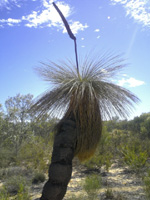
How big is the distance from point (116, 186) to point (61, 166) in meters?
4.33

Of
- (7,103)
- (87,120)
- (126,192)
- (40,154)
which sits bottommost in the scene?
(126,192)

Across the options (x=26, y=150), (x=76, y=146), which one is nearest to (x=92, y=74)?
(x=76, y=146)

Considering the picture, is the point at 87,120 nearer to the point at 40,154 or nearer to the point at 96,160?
the point at 96,160

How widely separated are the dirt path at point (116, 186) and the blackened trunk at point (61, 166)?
2.70m

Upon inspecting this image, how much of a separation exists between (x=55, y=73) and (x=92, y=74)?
716 millimetres

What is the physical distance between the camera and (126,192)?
550cm

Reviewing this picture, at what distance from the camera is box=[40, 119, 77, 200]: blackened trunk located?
8.56 ft

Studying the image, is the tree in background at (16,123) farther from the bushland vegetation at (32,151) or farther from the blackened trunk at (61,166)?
the blackened trunk at (61,166)

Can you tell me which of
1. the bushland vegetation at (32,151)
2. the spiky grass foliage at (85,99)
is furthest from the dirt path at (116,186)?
the spiky grass foliage at (85,99)

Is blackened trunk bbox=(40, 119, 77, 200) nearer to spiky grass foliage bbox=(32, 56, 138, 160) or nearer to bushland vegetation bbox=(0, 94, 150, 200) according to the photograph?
spiky grass foliage bbox=(32, 56, 138, 160)

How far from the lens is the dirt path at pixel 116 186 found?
202 inches

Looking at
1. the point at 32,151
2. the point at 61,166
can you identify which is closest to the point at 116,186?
the point at 61,166

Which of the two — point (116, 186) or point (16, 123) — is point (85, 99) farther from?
point (16, 123)

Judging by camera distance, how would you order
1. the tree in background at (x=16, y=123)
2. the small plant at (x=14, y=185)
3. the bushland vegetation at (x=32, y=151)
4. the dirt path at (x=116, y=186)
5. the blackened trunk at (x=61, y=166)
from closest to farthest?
the blackened trunk at (x=61, y=166) → the dirt path at (x=116, y=186) → the small plant at (x=14, y=185) → the bushland vegetation at (x=32, y=151) → the tree in background at (x=16, y=123)
